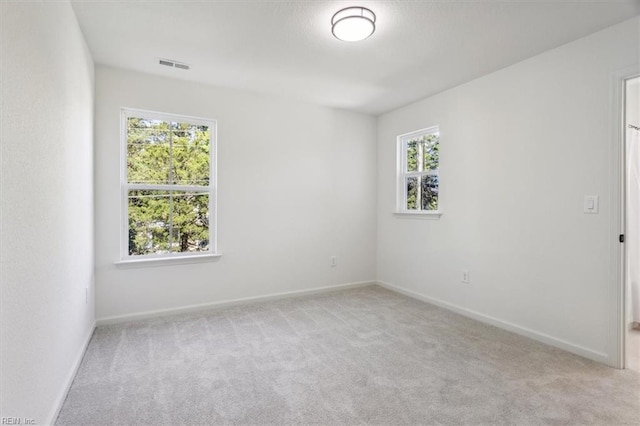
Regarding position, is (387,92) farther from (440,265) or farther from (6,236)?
(6,236)

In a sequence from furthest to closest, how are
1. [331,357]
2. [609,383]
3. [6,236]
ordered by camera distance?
[331,357] < [609,383] < [6,236]

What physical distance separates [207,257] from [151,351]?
1.22 metres

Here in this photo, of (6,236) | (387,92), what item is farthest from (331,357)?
(387,92)

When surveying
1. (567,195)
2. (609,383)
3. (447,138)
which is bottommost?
(609,383)

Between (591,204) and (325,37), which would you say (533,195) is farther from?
(325,37)

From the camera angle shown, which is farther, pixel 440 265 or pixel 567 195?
pixel 440 265

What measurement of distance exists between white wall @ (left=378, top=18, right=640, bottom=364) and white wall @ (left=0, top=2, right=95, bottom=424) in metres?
3.50

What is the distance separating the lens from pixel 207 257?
3.62 m

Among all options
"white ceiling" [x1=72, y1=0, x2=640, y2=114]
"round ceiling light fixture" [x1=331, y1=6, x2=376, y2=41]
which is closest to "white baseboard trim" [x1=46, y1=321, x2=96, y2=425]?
"white ceiling" [x1=72, y1=0, x2=640, y2=114]

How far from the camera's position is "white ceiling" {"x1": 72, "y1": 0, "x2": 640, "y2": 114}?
218 centimetres

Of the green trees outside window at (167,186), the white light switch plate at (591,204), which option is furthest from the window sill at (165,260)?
the white light switch plate at (591,204)

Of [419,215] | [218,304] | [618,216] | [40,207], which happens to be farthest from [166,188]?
[618,216]

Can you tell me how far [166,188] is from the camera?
3.45 metres

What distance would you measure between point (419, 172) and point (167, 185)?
3.05 metres
